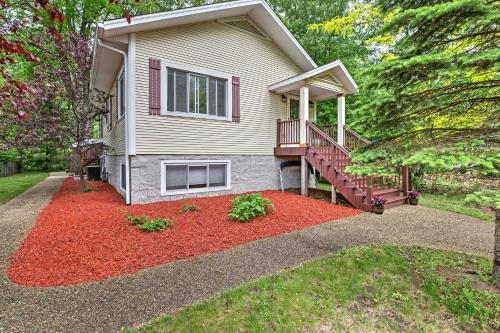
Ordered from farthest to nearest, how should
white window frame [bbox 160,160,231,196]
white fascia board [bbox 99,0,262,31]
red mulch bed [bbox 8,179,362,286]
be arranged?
white window frame [bbox 160,160,231,196], white fascia board [bbox 99,0,262,31], red mulch bed [bbox 8,179,362,286]

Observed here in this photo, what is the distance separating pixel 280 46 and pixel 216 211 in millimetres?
7907

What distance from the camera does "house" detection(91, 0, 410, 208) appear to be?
7.58 m

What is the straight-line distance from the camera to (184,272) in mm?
3777

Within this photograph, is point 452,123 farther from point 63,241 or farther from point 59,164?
point 59,164

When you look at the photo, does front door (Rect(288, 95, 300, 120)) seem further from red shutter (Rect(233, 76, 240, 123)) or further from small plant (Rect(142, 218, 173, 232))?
small plant (Rect(142, 218, 173, 232))

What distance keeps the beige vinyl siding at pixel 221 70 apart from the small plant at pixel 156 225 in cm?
276

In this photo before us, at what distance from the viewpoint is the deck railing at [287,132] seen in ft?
33.5

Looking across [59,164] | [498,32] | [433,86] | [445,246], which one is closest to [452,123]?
[433,86]

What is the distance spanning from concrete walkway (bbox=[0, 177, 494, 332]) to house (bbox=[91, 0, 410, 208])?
7.11 ft

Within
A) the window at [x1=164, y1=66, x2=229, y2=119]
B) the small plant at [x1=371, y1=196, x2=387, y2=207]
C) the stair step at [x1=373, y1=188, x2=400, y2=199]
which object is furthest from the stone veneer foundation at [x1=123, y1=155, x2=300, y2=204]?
the small plant at [x1=371, y1=196, x2=387, y2=207]

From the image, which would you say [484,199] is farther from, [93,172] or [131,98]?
[93,172]

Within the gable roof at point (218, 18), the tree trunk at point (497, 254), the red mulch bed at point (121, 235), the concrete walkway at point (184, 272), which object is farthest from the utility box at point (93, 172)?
the tree trunk at point (497, 254)

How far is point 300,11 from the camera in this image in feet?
55.5

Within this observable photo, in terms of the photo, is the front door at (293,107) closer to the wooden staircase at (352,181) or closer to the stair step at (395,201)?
the wooden staircase at (352,181)
